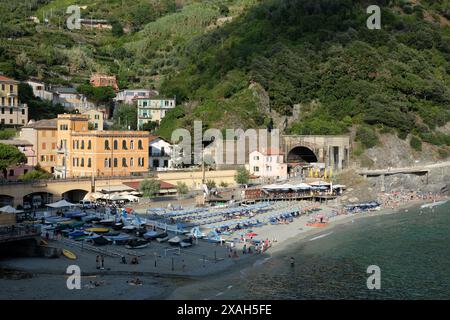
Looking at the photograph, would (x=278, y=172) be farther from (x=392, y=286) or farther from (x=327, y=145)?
(x=392, y=286)

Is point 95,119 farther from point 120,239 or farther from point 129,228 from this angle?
point 120,239

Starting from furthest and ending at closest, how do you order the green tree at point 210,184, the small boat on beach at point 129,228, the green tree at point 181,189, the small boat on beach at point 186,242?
the green tree at point 210,184 → the green tree at point 181,189 → the small boat on beach at point 129,228 → the small boat on beach at point 186,242

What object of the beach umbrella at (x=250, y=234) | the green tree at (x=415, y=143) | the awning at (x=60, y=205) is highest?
the green tree at (x=415, y=143)

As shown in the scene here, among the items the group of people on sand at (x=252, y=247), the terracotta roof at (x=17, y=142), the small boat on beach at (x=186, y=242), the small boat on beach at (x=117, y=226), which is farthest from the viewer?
the terracotta roof at (x=17, y=142)

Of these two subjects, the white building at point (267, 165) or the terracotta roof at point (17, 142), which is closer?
the terracotta roof at point (17, 142)

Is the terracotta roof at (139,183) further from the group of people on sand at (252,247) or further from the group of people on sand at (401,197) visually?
the group of people on sand at (401,197)

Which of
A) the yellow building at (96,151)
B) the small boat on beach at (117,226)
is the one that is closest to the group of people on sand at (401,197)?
the yellow building at (96,151)

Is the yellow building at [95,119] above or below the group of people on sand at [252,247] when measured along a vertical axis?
above
